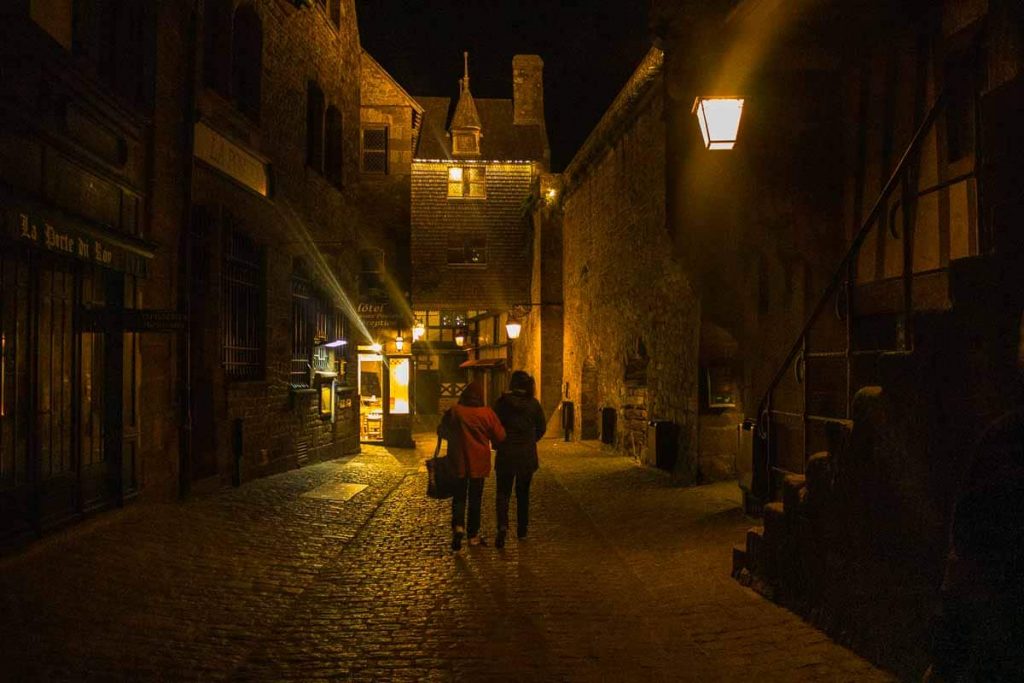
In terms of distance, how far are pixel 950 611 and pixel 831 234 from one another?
647 centimetres

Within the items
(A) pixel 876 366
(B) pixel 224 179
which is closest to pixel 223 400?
(B) pixel 224 179

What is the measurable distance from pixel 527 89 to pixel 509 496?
29.0 m

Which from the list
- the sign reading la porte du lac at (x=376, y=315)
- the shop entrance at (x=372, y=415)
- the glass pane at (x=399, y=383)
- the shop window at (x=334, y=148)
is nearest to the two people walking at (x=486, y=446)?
the shop window at (x=334, y=148)

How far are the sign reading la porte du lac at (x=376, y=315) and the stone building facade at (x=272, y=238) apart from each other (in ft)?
1.79

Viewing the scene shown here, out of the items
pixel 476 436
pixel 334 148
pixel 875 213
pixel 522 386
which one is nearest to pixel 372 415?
pixel 334 148

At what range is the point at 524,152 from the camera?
104 ft

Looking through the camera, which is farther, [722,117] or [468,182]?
[468,182]

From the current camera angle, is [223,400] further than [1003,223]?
Yes

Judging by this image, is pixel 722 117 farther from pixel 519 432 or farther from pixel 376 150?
pixel 376 150

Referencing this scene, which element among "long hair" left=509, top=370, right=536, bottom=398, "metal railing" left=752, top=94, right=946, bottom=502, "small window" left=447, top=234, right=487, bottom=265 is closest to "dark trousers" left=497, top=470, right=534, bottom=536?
"long hair" left=509, top=370, right=536, bottom=398

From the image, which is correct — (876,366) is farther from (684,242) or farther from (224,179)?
(224,179)

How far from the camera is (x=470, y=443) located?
809cm

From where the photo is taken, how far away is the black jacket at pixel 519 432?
823 centimetres

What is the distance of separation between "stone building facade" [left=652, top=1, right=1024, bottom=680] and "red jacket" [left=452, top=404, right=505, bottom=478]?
2586mm
